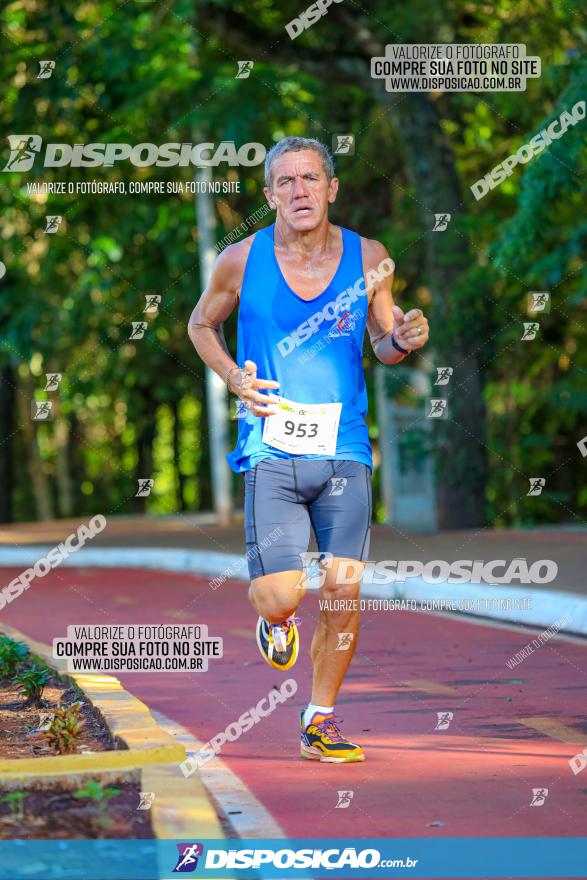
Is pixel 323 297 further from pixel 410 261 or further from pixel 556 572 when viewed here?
pixel 410 261

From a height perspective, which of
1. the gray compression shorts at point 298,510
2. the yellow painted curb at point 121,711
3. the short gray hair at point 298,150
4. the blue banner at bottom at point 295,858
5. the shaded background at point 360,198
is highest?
the shaded background at point 360,198

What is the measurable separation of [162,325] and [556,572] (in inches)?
648

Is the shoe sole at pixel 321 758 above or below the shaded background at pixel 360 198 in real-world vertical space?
below

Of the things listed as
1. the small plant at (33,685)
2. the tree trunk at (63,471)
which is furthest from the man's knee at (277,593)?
the tree trunk at (63,471)

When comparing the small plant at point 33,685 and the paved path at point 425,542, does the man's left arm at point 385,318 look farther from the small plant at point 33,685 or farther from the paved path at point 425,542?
the paved path at point 425,542

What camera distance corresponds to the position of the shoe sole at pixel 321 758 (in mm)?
6961

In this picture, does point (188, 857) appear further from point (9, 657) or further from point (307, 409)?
point (9, 657)

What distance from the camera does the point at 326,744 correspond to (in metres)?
7.02

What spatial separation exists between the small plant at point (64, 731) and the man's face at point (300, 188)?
85.8 inches

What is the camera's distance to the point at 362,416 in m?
7.16

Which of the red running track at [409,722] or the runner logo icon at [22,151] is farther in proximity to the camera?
the runner logo icon at [22,151]

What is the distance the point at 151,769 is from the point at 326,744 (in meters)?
1.00

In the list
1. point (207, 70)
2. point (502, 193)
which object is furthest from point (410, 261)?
point (207, 70)

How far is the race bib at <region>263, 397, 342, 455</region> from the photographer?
6.95 metres
